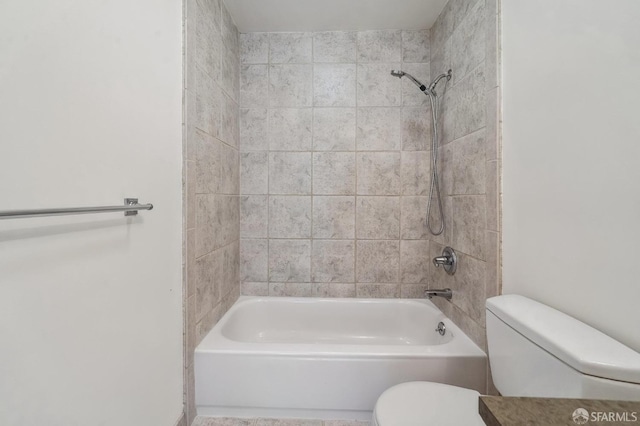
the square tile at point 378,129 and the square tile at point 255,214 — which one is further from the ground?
the square tile at point 378,129

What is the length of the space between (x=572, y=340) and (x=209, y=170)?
1.55m

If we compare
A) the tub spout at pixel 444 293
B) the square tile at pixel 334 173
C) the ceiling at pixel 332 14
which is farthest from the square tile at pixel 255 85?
the tub spout at pixel 444 293

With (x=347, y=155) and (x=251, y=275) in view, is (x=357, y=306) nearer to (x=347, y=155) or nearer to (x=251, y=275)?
(x=251, y=275)

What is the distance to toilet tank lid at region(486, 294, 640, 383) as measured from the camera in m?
0.58

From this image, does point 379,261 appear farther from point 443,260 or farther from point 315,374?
point 315,374

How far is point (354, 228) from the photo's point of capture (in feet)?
6.21

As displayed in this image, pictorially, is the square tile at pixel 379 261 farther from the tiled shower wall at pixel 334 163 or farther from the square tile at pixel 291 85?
the square tile at pixel 291 85

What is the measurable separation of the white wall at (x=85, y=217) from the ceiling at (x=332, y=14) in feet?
2.62

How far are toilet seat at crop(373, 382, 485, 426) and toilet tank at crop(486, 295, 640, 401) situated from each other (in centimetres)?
15

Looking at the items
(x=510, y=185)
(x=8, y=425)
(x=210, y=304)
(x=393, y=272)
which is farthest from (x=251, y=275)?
(x=510, y=185)

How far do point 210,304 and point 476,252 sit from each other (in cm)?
141

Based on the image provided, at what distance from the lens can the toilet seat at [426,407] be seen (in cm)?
85

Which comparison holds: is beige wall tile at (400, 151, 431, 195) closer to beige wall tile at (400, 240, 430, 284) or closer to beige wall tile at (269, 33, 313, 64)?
beige wall tile at (400, 240, 430, 284)

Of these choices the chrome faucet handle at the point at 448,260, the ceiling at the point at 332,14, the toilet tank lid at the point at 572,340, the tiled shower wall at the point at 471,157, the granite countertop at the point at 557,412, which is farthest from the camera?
the ceiling at the point at 332,14
